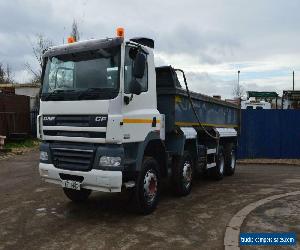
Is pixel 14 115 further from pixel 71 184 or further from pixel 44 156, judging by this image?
pixel 71 184

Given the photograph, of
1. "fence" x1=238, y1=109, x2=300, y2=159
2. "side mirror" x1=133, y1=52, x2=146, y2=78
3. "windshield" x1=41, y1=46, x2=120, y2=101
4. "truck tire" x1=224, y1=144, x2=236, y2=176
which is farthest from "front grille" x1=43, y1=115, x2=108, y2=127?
"fence" x1=238, y1=109, x2=300, y2=159

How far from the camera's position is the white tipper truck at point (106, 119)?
6820 mm

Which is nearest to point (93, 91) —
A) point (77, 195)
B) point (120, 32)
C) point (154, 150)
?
point (120, 32)

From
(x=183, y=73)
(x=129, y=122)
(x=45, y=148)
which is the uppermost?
(x=183, y=73)

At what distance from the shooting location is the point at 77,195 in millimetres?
8688

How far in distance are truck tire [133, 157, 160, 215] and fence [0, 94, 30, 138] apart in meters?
15.8

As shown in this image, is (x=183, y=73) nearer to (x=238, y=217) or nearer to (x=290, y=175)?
(x=238, y=217)

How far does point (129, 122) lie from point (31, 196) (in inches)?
146

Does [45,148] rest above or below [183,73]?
below

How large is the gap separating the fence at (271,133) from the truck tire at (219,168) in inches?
223

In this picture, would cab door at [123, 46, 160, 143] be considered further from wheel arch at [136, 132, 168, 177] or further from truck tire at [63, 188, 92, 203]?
truck tire at [63, 188, 92, 203]

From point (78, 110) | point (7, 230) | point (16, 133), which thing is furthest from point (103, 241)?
point (16, 133)

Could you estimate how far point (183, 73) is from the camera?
918 centimetres

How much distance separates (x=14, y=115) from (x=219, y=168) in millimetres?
14835
